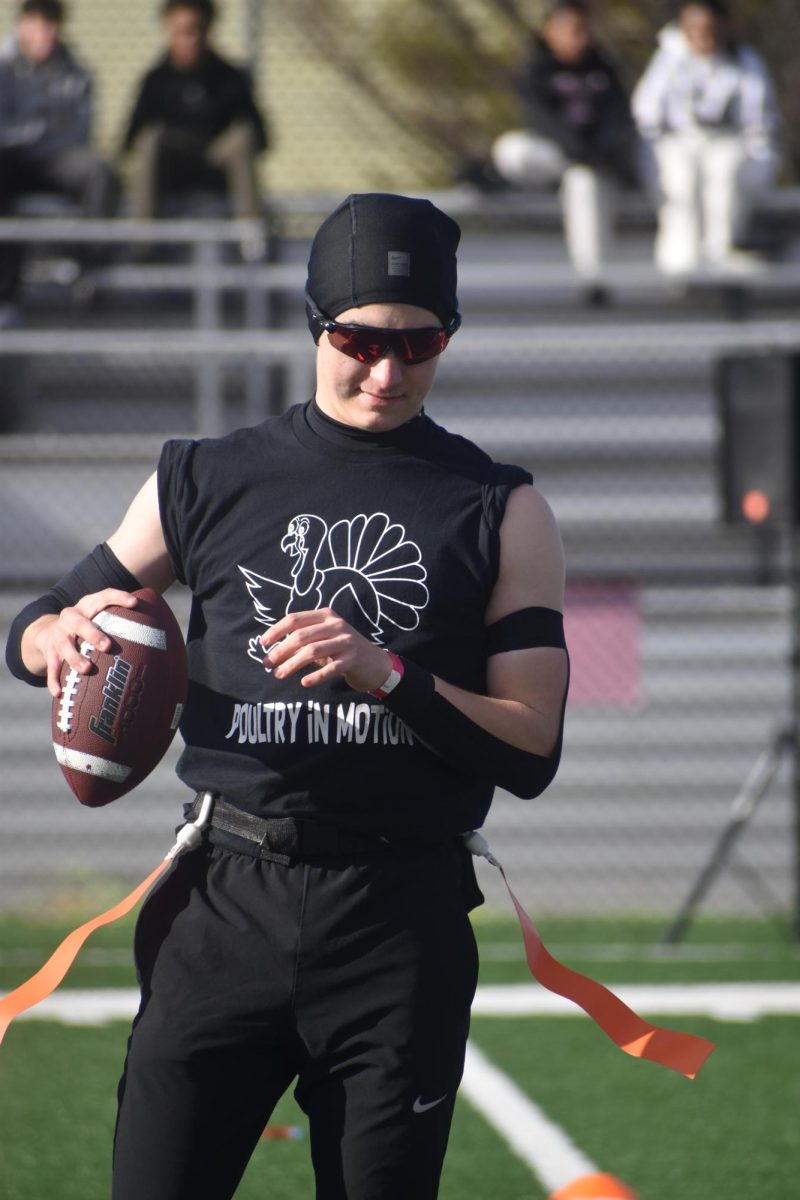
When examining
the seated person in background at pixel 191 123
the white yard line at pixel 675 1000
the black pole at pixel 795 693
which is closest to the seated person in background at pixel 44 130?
the seated person in background at pixel 191 123

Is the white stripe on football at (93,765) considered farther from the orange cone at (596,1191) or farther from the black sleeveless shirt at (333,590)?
the orange cone at (596,1191)

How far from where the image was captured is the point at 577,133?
10.4m

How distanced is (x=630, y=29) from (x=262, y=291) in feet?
22.2

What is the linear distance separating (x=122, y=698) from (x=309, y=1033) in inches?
22.4

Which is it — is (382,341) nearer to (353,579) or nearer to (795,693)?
(353,579)

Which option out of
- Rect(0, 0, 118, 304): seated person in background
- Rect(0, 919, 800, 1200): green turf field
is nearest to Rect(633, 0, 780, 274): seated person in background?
Rect(0, 0, 118, 304): seated person in background

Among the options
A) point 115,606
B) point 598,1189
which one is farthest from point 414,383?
point 598,1189

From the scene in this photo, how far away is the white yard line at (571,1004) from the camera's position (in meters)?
6.67

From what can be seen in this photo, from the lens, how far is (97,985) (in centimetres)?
728

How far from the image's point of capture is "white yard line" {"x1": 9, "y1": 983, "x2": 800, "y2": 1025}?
263 inches

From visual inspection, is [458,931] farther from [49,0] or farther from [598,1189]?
[49,0]

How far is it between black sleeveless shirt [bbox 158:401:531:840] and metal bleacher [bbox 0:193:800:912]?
6395 mm

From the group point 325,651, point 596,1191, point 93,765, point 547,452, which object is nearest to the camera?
point 325,651

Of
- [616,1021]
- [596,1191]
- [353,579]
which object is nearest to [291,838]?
[353,579]
